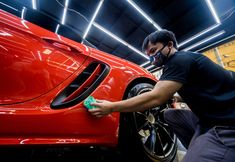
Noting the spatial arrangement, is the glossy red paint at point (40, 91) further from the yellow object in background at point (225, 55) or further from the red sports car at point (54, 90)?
the yellow object in background at point (225, 55)

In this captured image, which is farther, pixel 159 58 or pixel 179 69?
pixel 159 58

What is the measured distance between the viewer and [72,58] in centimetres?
101

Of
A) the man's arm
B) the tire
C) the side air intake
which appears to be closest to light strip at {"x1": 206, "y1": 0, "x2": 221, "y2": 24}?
the tire

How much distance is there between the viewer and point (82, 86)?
3.33 ft

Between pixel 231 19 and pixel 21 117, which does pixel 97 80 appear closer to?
pixel 21 117

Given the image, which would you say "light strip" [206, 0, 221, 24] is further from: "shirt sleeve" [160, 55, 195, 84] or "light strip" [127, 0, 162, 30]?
"shirt sleeve" [160, 55, 195, 84]

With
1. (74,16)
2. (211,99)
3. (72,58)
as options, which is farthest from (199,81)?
(74,16)

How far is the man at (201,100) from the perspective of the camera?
0.93 m

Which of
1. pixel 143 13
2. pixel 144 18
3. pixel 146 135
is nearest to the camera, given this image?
pixel 146 135

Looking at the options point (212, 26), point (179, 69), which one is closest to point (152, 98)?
point (179, 69)

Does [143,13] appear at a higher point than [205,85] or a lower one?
higher

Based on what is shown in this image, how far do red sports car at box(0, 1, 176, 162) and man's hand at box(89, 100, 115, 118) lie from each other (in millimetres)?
43

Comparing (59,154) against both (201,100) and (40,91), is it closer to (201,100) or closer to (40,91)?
(40,91)

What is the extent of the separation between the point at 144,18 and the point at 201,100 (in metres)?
6.05
